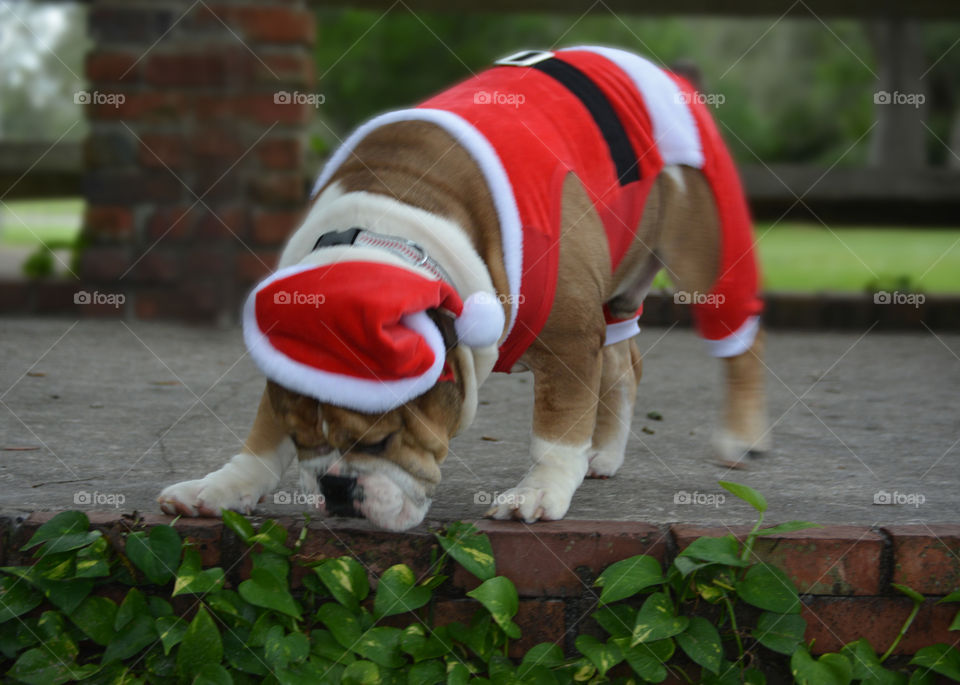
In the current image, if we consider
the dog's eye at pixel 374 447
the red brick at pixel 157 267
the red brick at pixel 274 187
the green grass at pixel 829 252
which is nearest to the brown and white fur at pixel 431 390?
the dog's eye at pixel 374 447

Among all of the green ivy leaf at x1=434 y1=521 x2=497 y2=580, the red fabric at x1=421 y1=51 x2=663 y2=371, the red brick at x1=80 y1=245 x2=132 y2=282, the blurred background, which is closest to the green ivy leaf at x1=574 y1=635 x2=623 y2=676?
the green ivy leaf at x1=434 y1=521 x2=497 y2=580

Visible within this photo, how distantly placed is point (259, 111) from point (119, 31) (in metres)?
0.64

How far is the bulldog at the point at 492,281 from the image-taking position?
168 cm

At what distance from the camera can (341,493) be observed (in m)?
1.75

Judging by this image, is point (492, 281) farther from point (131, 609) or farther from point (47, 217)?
point (47, 217)

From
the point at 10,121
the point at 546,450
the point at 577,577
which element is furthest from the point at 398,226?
the point at 10,121

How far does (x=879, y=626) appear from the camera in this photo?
1782 millimetres

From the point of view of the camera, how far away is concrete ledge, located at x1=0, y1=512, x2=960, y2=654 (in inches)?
69.2

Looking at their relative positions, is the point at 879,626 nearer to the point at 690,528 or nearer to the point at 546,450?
the point at 690,528

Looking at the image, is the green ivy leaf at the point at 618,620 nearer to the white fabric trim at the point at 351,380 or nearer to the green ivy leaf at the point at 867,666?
the green ivy leaf at the point at 867,666

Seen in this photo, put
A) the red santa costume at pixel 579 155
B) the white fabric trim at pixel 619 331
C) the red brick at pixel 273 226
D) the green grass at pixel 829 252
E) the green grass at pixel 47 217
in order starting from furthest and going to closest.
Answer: the green grass at pixel 47 217 → the green grass at pixel 829 252 → the red brick at pixel 273 226 → the white fabric trim at pixel 619 331 → the red santa costume at pixel 579 155

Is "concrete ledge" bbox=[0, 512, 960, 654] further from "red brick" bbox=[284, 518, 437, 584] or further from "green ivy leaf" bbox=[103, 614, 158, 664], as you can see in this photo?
"green ivy leaf" bbox=[103, 614, 158, 664]

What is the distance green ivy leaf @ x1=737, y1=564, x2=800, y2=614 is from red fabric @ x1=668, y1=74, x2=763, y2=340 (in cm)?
86

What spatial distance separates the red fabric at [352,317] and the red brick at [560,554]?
1.18 feet
